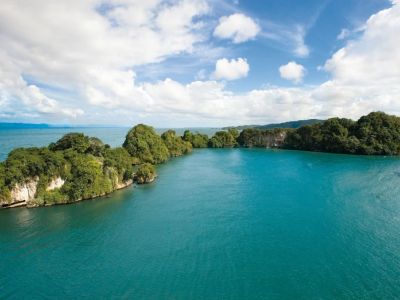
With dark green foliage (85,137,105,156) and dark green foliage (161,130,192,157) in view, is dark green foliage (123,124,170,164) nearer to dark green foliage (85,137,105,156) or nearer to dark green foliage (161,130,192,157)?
dark green foliage (161,130,192,157)

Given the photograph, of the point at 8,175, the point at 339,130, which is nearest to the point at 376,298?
the point at 8,175

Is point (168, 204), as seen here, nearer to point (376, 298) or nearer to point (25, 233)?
point (25, 233)

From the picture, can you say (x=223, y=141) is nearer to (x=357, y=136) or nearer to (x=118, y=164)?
(x=357, y=136)

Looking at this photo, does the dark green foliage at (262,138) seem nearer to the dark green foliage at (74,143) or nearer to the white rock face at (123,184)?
the white rock face at (123,184)

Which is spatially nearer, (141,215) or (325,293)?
(325,293)

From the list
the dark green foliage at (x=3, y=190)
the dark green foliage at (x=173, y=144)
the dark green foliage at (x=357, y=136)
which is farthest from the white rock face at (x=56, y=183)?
the dark green foliage at (x=357, y=136)

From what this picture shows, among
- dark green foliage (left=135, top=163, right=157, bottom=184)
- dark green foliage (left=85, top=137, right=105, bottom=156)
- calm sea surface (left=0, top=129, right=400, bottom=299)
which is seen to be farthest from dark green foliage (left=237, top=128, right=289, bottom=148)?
dark green foliage (left=85, top=137, right=105, bottom=156)
